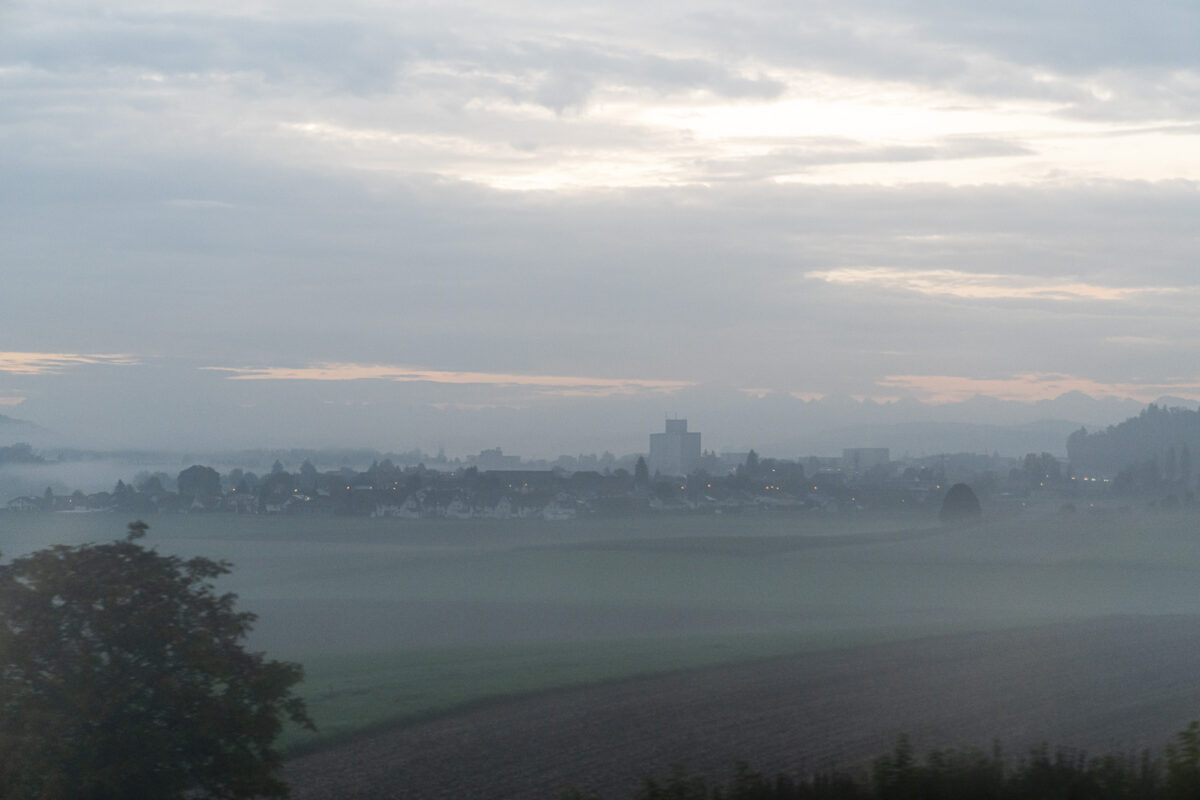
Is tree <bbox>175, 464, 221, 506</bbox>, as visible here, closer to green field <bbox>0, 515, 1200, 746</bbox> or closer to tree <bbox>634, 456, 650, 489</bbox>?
green field <bbox>0, 515, 1200, 746</bbox>

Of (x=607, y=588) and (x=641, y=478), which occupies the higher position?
(x=641, y=478)

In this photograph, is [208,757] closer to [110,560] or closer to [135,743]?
[135,743]

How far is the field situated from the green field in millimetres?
169

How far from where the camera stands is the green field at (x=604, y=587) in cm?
3319

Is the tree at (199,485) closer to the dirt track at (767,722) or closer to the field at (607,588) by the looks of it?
the field at (607,588)

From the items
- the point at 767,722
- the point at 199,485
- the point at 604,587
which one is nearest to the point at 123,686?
the point at 767,722

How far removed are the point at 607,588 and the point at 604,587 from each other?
46 centimetres

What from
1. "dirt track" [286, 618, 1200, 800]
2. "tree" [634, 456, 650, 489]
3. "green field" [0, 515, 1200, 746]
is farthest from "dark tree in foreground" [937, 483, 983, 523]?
"dirt track" [286, 618, 1200, 800]

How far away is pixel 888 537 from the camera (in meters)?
91.5

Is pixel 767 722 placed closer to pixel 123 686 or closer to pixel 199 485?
pixel 123 686

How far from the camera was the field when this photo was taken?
32688 millimetres

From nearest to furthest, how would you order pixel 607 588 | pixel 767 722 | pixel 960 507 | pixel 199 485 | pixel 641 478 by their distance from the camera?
pixel 767 722
pixel 607 588
pixel 960 507
pixel 199 485
pixel 641 478

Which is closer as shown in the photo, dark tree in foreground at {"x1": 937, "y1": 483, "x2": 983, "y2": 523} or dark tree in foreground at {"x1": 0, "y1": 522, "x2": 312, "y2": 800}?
dark tree in foreground at {"x1": 0, "y1": 522, "x2": 312, "y2": 800}

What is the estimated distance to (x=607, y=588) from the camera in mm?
57625
